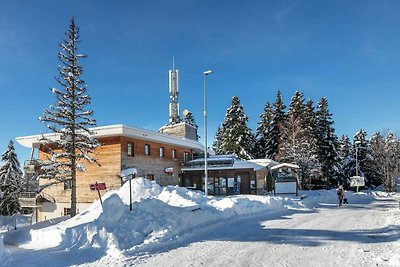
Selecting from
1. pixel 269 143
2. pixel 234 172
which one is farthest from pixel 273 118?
pixel 234 172

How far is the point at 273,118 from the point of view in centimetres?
5091

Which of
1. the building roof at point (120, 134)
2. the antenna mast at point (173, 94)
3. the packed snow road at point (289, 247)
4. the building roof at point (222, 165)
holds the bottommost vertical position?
the packed snow road at point (289, 247)

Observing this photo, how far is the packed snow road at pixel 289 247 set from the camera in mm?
7875

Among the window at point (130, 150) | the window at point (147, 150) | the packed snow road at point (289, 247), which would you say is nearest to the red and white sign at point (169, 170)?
the window at point (147, 150)

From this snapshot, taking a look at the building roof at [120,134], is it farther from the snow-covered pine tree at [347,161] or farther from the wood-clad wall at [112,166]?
the snow-covered pine tree at [347,161]

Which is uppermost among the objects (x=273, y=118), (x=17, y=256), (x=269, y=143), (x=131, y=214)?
(x=273, y=118)

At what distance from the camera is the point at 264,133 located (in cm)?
5216

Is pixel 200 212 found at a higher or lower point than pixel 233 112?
lower

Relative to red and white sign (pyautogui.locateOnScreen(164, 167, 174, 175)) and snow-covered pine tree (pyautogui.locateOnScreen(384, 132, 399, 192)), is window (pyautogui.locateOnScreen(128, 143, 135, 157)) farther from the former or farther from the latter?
snow-covered pine tree (pyautogui.locateOnScreen(384, 132, 399, 192))

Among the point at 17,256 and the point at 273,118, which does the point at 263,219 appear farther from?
the point at 273,118

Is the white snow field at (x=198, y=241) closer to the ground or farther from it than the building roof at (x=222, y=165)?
closer to the ground

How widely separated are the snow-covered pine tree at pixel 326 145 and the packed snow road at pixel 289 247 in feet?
125

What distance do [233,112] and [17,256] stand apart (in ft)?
136

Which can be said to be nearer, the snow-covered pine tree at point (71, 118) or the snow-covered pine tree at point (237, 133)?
the snow-covered pine tree at point (71, 118)
